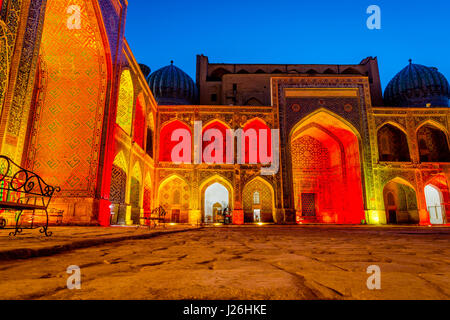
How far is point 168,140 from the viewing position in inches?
598

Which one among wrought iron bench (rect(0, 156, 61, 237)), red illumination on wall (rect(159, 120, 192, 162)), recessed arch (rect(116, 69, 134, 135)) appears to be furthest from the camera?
red illumination on wall (rect(159, 120, 192, 162))

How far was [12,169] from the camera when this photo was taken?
457 cm

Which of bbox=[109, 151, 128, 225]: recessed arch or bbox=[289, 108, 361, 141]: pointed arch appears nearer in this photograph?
bbox=[109, 151, 128, 225]: recessed arch

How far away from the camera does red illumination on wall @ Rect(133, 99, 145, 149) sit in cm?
1219

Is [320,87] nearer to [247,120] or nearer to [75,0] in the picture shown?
[247,120]

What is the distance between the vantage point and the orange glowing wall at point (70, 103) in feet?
24.3

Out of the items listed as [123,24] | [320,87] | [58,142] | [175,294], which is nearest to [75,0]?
[123,24]

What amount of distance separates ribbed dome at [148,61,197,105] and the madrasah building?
80 mm

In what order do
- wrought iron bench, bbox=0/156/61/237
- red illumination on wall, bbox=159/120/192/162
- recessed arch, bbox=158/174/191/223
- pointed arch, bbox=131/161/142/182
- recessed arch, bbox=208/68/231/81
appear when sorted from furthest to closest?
recessed arch, bbox=208/68/231/81, red illumination on wall, bbox=159/120/192/162, recessed arch, bbox=158/174/191/223, pointed arch, bbox=131/161/142/182, wrought iron bench, bbox=0/156/61/237

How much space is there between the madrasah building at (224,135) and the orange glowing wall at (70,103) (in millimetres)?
28

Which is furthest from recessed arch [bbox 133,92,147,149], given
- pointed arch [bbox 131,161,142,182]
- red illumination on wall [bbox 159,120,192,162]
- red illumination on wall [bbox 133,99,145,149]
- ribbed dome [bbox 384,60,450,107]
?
ribbed dome [bbox 384,60,450,107]

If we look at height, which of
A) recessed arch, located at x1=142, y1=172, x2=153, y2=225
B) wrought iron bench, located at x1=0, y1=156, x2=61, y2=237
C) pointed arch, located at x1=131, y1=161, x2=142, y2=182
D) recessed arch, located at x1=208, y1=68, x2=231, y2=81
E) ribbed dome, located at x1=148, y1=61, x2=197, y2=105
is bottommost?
wrought iron bench, located at x1=0, y1=156, x2=61, y2=237

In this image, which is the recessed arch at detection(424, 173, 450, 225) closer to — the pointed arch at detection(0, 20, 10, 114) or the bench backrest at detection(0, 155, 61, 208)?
the bench backrest at detection(0, 155, 61, 208)
